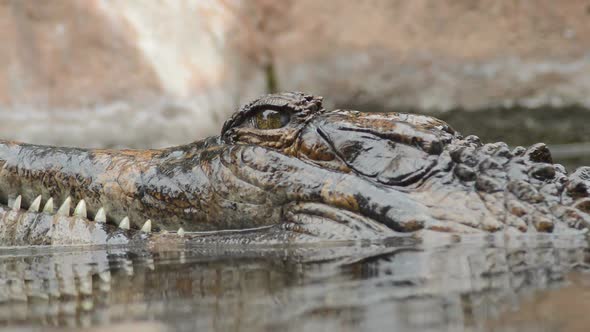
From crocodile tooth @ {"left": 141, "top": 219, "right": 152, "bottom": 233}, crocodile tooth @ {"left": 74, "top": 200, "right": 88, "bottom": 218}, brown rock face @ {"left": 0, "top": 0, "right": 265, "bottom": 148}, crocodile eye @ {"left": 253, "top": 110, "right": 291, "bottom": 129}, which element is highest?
brown rock face @ {"left": 0, "top": 0, "right": 265, "bottom": 148}

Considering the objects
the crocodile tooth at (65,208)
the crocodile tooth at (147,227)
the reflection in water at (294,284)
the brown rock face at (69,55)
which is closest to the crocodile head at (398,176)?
the reflection in water at (294,284)

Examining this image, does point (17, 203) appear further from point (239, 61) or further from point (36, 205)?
point (239, 61)

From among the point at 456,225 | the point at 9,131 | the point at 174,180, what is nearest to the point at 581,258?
the point at 456,225

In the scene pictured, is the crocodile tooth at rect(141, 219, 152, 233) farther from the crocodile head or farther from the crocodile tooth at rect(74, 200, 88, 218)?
the crocodile head

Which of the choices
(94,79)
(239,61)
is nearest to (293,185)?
(94,79)

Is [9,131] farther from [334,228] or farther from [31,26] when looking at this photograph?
[334,228]

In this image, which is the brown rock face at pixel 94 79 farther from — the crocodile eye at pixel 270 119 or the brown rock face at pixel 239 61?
the crocodile eye at pixel 270 119

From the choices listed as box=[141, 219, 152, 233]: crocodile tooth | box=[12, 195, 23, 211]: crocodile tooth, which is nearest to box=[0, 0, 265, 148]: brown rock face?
box=[12, 195, 23, 211]: crocodile tooth
